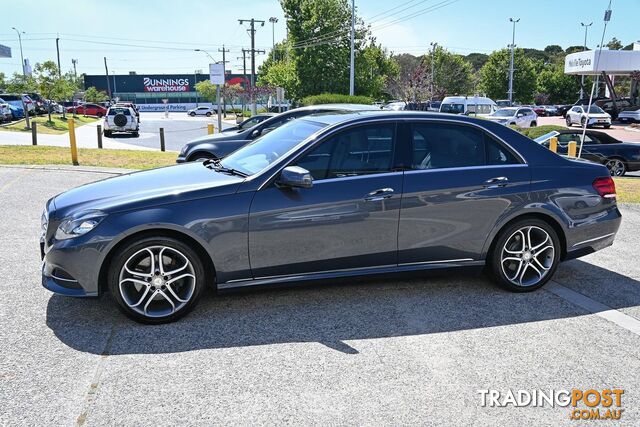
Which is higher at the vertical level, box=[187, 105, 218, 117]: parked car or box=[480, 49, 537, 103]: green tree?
box=[480, 49, 537, 103]: green tree

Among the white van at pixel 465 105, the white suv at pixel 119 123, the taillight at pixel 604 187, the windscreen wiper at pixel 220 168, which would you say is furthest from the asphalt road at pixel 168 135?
the taillight at pixel 604 187

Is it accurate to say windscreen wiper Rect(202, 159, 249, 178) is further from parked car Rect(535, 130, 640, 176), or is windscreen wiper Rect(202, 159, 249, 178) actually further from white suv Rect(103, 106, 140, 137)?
white suv Rect(103, 106, 140, 137)

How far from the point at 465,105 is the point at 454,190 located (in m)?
33.9

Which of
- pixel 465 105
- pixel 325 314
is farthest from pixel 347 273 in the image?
pixel 465 105

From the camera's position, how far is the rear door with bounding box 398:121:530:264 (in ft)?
15.4

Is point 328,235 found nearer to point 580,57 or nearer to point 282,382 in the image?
point 282,382

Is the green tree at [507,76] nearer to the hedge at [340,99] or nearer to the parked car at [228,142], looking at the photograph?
the hedge at [340,99]

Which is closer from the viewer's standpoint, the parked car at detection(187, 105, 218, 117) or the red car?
the red car

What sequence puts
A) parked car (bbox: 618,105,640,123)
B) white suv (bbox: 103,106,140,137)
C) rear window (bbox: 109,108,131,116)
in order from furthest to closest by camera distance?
parked car (bbox: 618,105,640,123) → rear window (bbox: 109,108,131,116) → white suv (bbox: 103,106,140,137)

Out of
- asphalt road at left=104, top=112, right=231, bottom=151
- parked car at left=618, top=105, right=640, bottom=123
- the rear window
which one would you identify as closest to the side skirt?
asphalt road at left=104, top=112, right=231, bottom=151

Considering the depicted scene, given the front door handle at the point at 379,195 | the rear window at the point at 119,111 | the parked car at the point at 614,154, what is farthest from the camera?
the rear window at the point at 119,111

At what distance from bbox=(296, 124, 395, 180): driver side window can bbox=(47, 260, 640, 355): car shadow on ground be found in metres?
1.00

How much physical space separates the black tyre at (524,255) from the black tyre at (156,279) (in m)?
2.64

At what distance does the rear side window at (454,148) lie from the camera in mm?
4844
